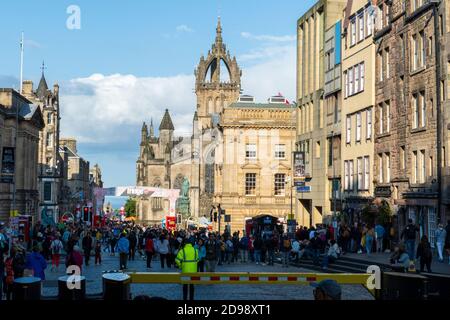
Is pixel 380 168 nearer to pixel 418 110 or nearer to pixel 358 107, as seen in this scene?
pixel 358 107

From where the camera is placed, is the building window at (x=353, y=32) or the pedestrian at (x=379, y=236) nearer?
the pedestrian at (x=379, y=236)

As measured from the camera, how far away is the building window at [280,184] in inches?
3344

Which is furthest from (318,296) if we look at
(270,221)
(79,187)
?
(79,187)

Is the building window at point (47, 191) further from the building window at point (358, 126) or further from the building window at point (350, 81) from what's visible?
the building window at point (358, 126)

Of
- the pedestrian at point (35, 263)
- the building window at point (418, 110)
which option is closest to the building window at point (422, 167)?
the building window at point (418, 110)

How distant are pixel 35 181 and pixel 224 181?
20924 mm

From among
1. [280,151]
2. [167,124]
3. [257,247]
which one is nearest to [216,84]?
[167,124]

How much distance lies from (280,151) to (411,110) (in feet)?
152

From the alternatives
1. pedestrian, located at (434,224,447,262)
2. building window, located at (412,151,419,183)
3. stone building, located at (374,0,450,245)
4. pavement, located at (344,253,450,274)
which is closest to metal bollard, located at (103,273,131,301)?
pavement, located at (344,253,450,274)

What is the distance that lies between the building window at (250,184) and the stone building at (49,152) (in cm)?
2956

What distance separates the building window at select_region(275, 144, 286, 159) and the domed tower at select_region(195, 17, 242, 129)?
74.9 meters

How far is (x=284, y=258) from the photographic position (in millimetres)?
37719

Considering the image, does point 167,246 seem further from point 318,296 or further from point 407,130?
point 318,296

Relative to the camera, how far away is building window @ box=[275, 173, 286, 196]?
279 ft
